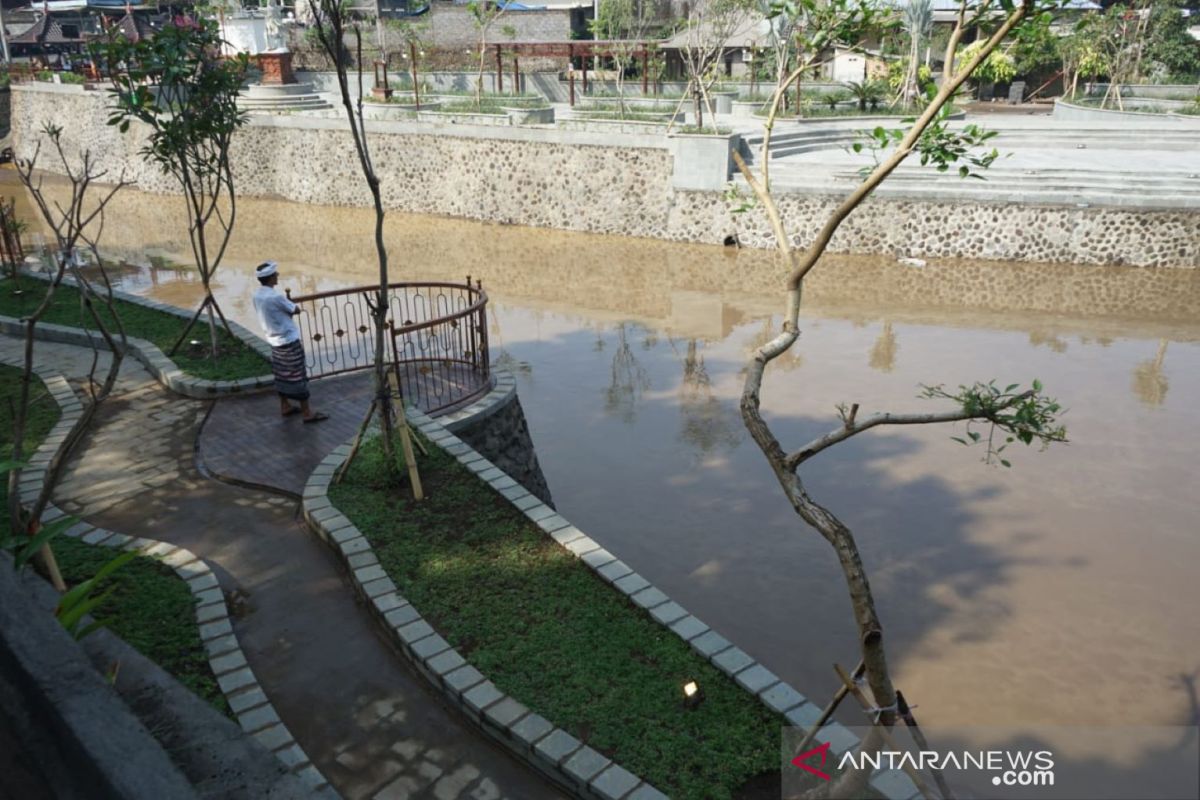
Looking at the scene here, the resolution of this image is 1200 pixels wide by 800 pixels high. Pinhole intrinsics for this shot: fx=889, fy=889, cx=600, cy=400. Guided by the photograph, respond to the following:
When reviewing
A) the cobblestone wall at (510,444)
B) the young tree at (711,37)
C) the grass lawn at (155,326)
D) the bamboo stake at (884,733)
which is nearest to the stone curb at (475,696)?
the bamboo stake at (884,733)

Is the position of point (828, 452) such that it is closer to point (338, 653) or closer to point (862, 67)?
point (338, 653)

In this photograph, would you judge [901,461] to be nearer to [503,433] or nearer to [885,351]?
[885,351]

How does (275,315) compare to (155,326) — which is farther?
(155,326)

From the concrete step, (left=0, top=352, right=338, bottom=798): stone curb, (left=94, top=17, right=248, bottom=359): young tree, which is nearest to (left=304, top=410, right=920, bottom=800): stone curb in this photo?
(left=0, top=352, right=338, bottom=798): stone curb

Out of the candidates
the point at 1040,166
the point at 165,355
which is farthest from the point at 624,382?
the point at 1040,166

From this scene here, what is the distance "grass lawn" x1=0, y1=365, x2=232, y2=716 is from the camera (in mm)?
5363

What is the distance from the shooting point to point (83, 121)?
Result: 32500 mm

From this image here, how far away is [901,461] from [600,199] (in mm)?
13386

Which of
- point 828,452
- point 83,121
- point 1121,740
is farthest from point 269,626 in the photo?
point 83,121

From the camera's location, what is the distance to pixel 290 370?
891cm

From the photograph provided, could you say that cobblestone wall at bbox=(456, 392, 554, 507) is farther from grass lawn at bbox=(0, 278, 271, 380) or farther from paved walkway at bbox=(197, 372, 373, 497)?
grass lawn at bbox=(0, 278, 271, 380)

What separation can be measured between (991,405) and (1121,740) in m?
3.60

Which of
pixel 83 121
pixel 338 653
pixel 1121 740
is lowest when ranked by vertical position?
pixel 1121 740

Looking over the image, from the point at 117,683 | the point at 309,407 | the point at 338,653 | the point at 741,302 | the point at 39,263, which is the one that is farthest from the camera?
the point at 39,263
